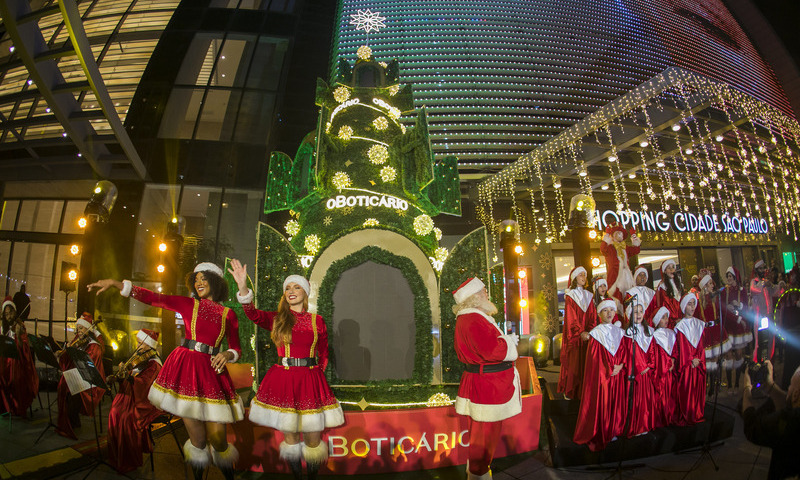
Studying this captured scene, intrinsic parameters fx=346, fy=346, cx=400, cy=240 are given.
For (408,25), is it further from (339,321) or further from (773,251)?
(773,251)

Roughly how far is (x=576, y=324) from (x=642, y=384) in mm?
1777

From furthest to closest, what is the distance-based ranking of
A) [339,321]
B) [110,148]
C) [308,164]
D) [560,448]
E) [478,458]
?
[110,148]
[308,164]
[339,321]
[560,448]
[478,458]

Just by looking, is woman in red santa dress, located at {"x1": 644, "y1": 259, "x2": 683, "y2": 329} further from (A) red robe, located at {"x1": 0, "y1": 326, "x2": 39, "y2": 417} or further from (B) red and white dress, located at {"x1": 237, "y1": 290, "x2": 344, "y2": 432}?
(A) red robe, located at {"x1": 0, "y1": 326, "x2": 39, "y2": 417}

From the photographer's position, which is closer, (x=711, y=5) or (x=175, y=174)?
(x=175, y=174)

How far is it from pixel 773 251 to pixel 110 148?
73.0 feet

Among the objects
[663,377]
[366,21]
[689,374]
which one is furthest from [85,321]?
[689,374]

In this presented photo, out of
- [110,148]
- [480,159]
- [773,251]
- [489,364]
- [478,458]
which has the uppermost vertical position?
[480,159]

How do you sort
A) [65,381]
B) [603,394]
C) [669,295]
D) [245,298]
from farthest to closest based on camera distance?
1. [669,295]
2. [65,381]
3. [603,394]
4. [245,298]

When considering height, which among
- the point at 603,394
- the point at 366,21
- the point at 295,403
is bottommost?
the point at 603,394

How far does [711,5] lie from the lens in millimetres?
16047

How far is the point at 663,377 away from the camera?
448cm

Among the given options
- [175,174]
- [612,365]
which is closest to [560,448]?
[612,365]

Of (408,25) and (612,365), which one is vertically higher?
(408,25)

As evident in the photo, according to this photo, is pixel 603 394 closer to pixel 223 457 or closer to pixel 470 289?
pixel 470 289
